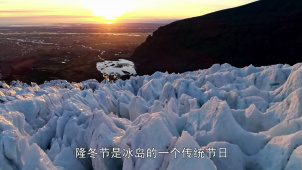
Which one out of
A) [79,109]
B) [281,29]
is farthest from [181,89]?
[281,29]

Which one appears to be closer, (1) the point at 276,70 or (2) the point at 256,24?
(1) the point at 276,70

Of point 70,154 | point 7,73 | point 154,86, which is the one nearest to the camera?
point 70,154

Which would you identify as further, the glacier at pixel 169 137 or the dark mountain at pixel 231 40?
A: the dark mountain at pixel 231 40

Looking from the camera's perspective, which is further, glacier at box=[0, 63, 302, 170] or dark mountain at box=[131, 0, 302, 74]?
dark mountain at box=[131, 0, 302, 74]

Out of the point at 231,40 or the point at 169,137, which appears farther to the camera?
the point at 231,40

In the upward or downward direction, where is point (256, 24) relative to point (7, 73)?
upward

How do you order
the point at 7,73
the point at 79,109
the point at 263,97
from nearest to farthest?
the point at 79,109
the point at 263,97
the point at 7,73

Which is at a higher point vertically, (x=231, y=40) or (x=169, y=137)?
(x=169, y=137)

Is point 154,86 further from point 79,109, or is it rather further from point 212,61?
point 212,61
